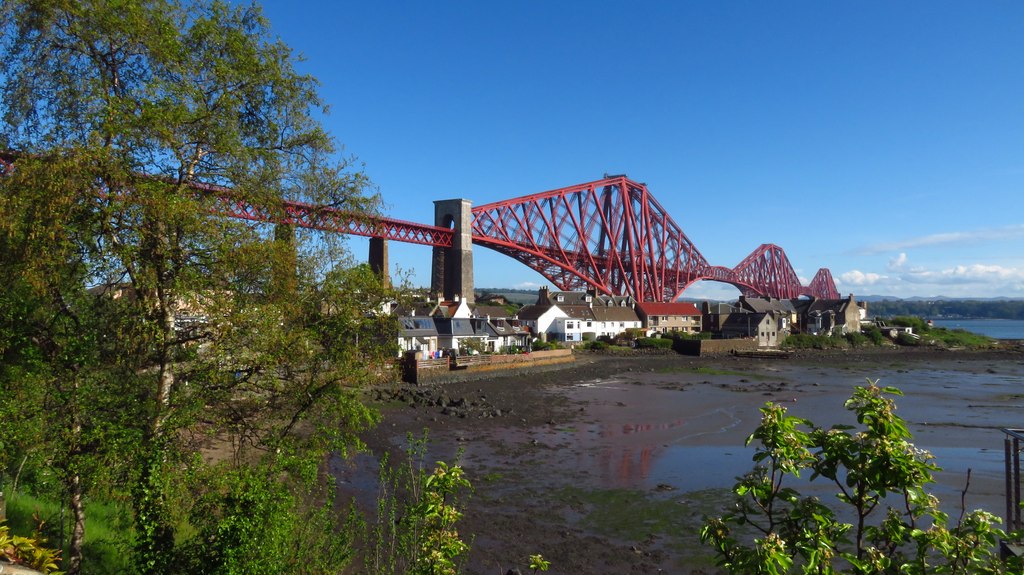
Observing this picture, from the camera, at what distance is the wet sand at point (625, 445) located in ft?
44.2

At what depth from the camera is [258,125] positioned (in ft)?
30.3

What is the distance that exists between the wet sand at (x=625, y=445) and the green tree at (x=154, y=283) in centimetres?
350

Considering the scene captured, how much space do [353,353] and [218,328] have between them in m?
1.83

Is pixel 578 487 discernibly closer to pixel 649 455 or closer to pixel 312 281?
pixel 649 455

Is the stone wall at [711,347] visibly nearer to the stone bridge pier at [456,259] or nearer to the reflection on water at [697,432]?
the reflection on water at [697,432]

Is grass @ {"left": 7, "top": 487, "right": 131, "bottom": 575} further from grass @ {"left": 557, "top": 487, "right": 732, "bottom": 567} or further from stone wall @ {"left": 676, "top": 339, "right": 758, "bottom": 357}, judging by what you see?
stone wall @ {"left": 676, "top": 339, "right": 758, "bottom": 357}

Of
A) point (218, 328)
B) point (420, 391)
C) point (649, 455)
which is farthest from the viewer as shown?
point (420, 391)

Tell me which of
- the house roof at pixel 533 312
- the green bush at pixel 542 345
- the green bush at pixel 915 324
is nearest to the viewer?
the green bush at pixel 542 345

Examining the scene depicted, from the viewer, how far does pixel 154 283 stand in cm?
703

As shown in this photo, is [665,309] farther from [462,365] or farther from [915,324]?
[462,365]

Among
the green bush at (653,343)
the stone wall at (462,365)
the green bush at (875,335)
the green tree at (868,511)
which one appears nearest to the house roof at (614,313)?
the green bush at (653,343)

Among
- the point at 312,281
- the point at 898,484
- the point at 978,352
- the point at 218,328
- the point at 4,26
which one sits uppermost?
the point at 4,26

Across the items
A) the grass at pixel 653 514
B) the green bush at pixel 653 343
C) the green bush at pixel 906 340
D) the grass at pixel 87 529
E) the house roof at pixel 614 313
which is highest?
the house roof at pixel 614 313

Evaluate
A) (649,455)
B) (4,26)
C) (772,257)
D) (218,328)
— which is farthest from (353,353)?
(772,257)
